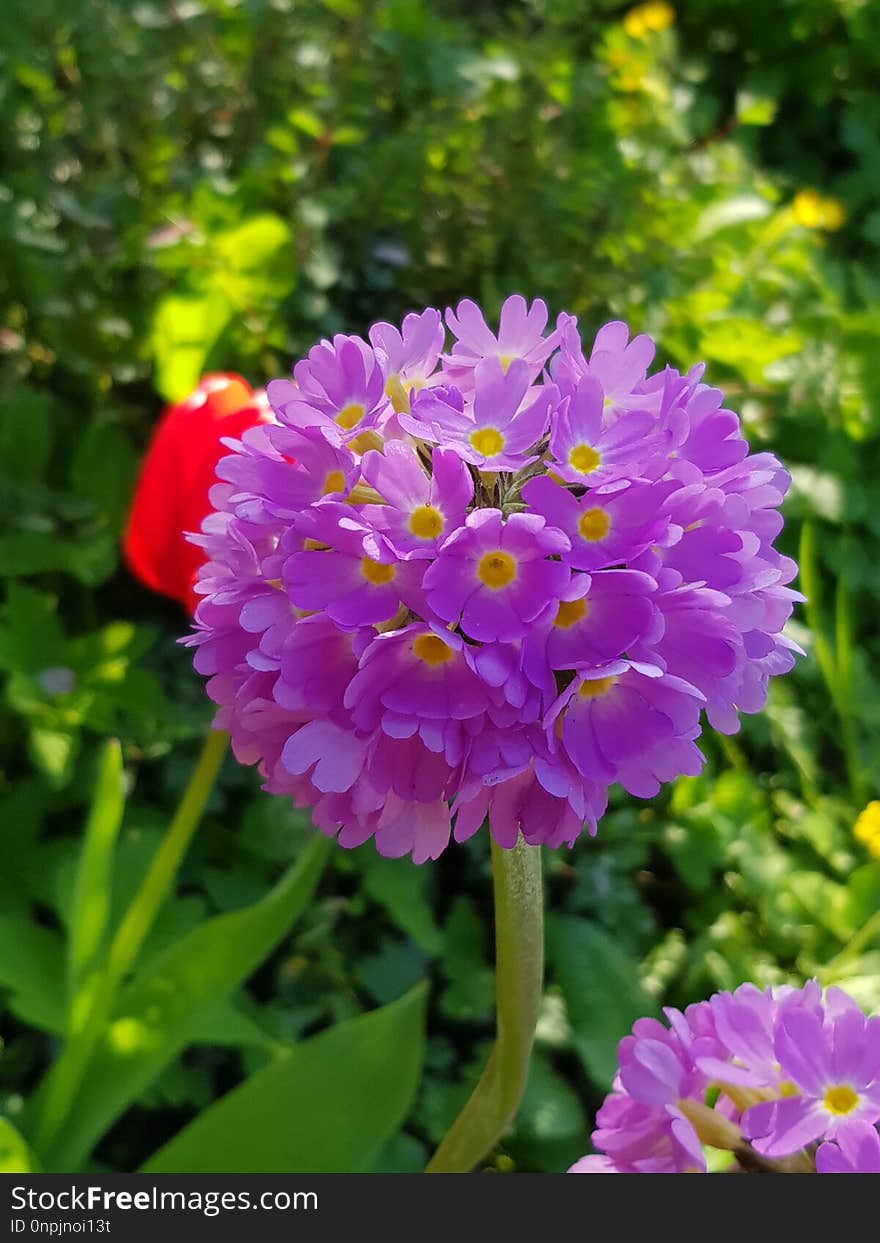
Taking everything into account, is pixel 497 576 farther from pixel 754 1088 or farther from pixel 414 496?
pixel 754 1088

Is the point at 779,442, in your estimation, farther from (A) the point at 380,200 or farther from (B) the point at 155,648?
(B) the point at 155,648

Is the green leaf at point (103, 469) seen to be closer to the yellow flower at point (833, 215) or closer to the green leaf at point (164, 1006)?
the green leaf at point (164, 1006)

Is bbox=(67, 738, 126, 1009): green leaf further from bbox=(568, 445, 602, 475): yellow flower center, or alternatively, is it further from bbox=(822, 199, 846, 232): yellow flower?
bbox=(822, 199, 846, 232): yellow flower

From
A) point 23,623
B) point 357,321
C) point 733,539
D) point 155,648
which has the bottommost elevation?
point 155,648

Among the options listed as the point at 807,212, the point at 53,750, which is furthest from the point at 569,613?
the point at 807,212

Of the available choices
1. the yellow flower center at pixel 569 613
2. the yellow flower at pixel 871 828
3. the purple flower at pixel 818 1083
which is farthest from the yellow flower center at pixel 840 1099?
the yellow flower at pixel 871 828

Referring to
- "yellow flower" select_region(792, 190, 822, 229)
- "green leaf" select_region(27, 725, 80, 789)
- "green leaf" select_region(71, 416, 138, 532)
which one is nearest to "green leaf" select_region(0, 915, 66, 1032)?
"green leaf" select_region(27, 725, 80, 789)

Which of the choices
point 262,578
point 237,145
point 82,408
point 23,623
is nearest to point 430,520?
point 262,578
